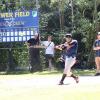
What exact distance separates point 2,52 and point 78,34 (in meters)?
4.88

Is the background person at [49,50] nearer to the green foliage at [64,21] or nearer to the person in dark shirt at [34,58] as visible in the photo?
the person in dark shirt at [34,58]

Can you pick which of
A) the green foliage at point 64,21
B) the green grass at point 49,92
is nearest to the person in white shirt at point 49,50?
the green foliage at point 64,21

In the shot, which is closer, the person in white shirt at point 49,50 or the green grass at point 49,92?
the green grass at point 49,92

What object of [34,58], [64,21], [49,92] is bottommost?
[34,58]

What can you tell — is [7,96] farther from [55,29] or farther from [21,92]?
[55,29]

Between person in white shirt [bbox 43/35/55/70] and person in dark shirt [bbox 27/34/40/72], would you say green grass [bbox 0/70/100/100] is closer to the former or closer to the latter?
person in dark shirt [bbox 27/34/40/72]

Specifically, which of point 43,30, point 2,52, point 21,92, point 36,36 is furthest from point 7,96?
point 43,30

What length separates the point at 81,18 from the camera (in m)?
29.2

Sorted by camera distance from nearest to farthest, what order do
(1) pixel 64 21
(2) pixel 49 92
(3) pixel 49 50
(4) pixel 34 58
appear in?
(2) pixel 49 92 → (4) pixel 34 58 → (3) pixel 49 50 → (1) pixel 64 21

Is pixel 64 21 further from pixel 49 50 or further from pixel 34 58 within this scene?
pixel 34 58

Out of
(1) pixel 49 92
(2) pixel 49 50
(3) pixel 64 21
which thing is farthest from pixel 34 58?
(1) pixel 49 92

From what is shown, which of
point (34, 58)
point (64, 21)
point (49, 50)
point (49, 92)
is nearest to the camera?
point (49, 92)

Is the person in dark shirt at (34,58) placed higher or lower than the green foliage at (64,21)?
lower

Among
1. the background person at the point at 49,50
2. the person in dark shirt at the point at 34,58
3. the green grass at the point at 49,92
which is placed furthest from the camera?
the background person at the point at 49,50
